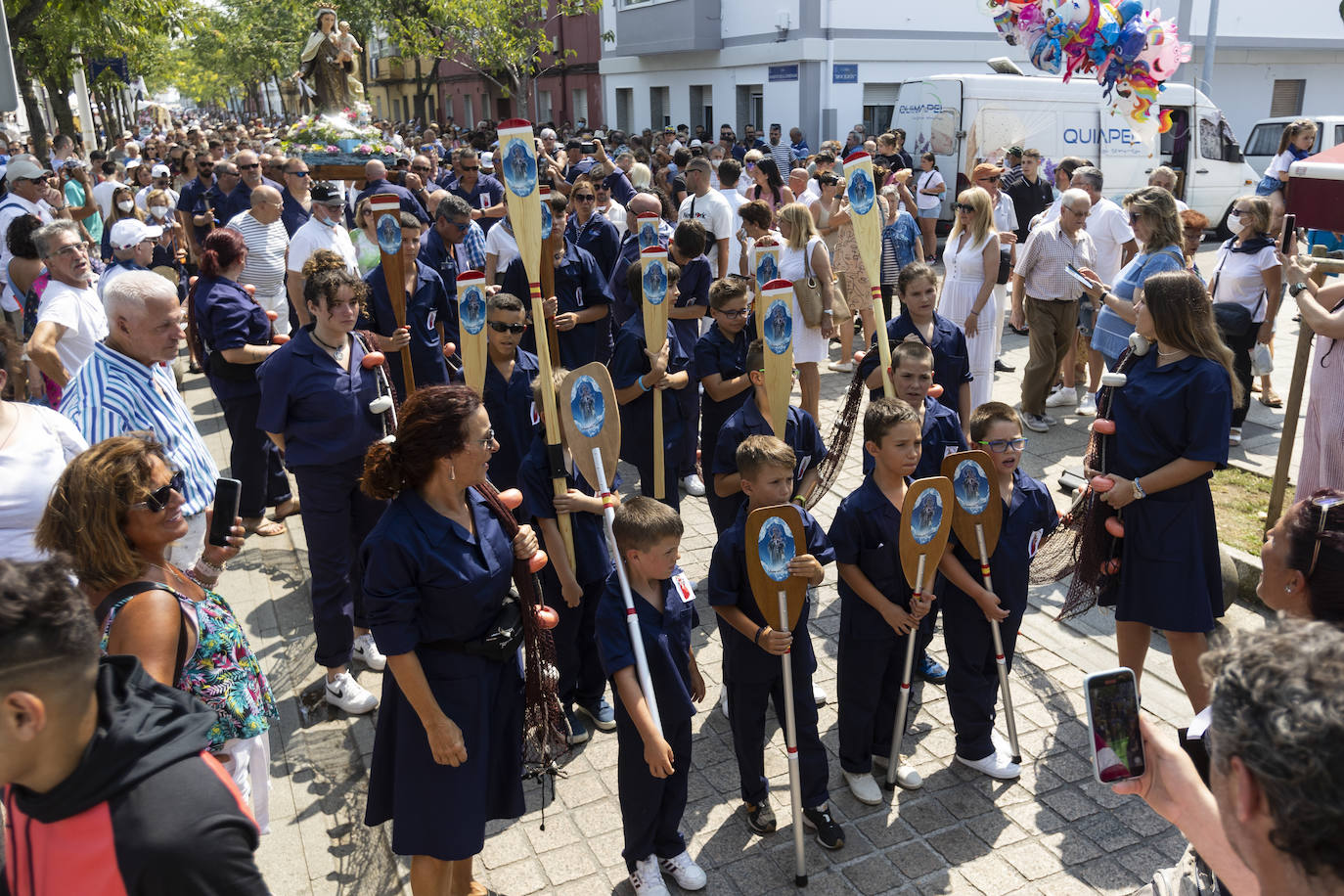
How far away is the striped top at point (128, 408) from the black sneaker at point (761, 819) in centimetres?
239

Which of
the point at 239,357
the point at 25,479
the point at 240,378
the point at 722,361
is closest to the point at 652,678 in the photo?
the point at 25,479

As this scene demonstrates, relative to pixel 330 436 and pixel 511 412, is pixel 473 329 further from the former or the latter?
pixel 330 436

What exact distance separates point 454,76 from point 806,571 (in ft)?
158

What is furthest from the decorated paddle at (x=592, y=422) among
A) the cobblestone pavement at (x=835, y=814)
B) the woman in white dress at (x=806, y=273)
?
the woman in white dress at (x=806, y=273)

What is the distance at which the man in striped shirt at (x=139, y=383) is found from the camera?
3.84 meters

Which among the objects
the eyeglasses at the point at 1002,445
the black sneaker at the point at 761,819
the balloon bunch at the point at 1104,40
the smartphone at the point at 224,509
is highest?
the balloon bunch at the point at 1104,40

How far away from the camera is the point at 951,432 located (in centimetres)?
477

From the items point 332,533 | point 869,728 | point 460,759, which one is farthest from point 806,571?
point 332,533

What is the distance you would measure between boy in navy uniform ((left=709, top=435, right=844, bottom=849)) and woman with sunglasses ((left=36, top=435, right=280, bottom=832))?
1630mm

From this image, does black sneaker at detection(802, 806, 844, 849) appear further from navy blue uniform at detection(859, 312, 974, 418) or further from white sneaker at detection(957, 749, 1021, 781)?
navy blue uniform at detection(859, 312, 974, 418)

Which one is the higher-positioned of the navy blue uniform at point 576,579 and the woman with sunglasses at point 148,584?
the woman with sunglasses at point 148,584

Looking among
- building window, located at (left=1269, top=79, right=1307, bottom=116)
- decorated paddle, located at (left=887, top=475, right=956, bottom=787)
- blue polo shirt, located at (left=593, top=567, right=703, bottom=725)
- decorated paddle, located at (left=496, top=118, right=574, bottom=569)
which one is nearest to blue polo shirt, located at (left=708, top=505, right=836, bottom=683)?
blue polo shirt, located at (left=593, top=567, right=703, bottom=725)

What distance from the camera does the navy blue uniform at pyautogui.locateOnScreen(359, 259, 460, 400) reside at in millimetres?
6391

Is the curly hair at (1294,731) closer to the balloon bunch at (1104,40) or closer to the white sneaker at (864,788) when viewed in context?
the white sneaker at (864,788)
